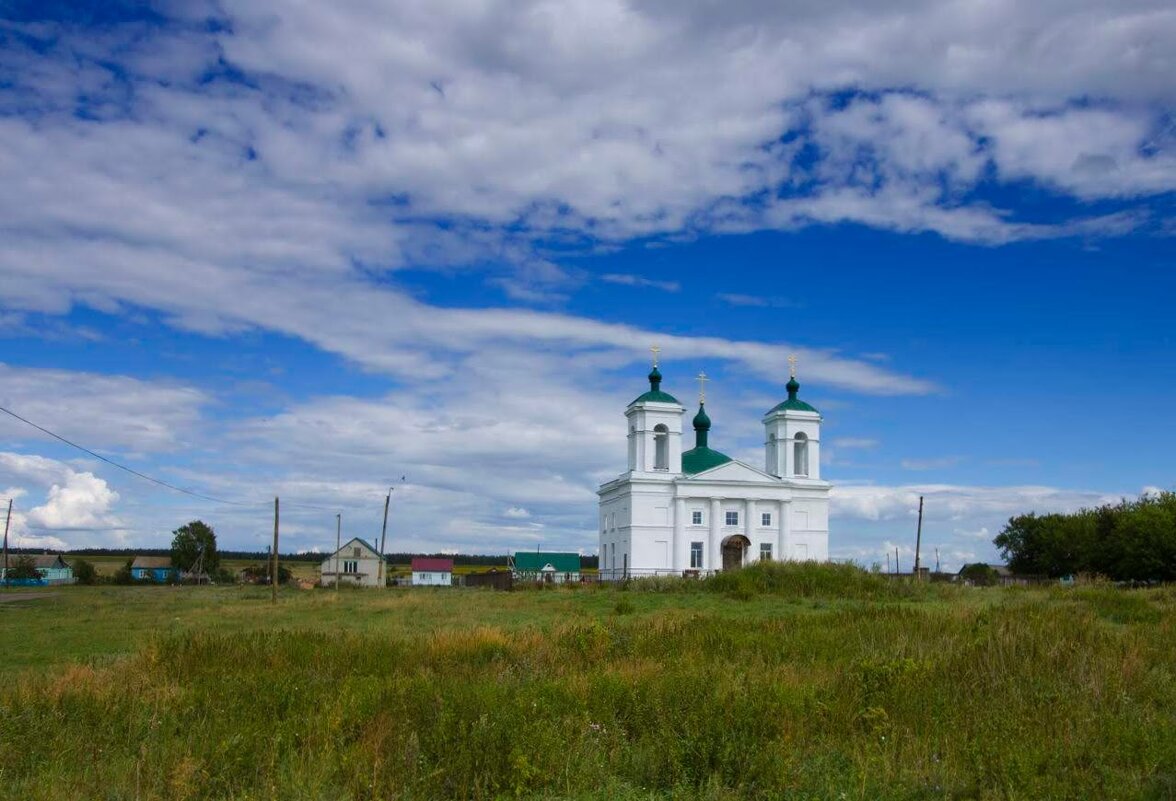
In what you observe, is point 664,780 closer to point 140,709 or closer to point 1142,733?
point 1142,733

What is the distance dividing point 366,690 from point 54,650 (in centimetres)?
1178

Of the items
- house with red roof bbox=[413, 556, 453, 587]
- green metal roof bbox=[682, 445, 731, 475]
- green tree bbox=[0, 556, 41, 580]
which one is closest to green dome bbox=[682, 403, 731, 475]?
green metal roof bbox=[682, 445, 731, 475]

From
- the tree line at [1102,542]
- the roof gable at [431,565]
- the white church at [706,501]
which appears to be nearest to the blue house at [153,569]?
the roof gable at [431,565]

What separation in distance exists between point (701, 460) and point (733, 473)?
385 cm

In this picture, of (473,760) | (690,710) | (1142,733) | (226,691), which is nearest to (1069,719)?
(1142,733)

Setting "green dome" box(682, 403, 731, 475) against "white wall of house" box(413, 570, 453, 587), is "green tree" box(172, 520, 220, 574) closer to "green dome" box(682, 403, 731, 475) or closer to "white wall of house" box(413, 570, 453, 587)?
"white wall of house" box(413, 570, 453, 587)

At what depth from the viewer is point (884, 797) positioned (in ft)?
26.1

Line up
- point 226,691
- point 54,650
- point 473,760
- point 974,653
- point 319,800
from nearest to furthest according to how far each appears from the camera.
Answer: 1. point 319,800
2. point 473,760
3. point 226,691
4. point 974,653
5. point 54,650

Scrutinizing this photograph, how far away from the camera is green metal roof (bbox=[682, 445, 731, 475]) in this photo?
7088 centimetres

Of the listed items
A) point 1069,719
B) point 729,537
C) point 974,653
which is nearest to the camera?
point 1069,719

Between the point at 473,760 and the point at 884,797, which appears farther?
the point at 473,760

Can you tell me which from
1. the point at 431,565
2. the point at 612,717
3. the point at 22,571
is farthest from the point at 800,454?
the point at 22,571

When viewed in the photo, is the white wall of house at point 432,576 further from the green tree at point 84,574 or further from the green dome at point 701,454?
the green dome at point 701,454

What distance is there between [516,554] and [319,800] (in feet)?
275
